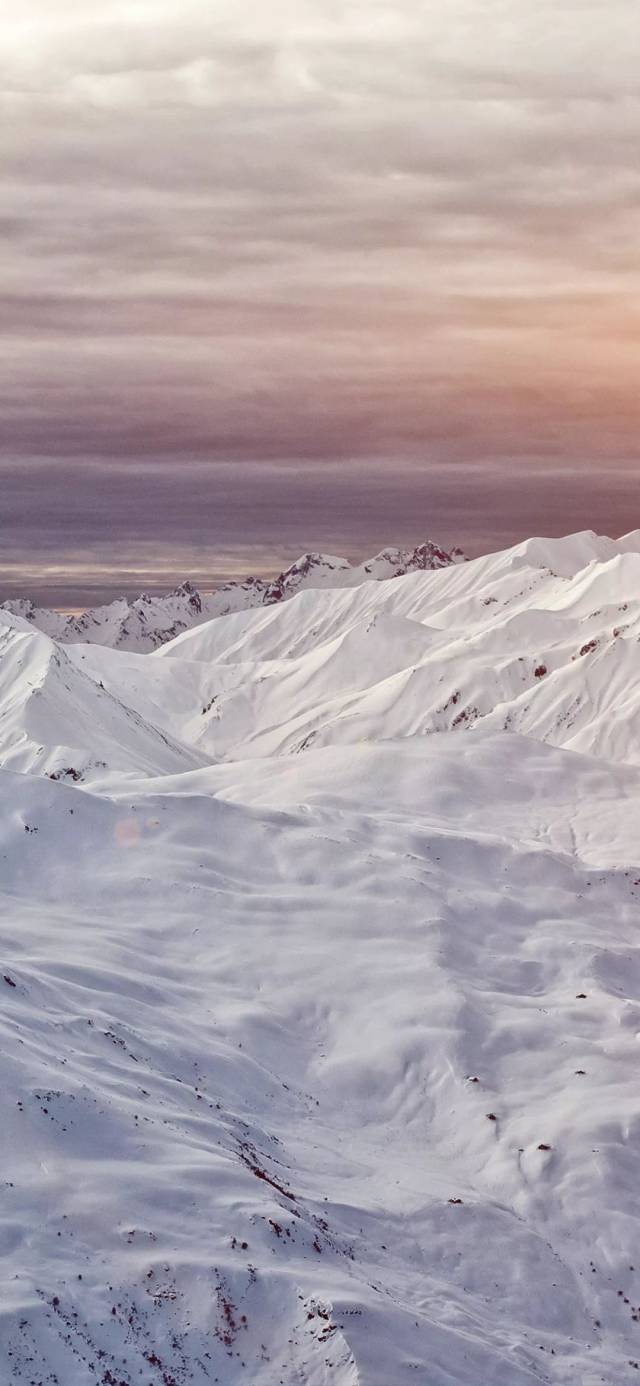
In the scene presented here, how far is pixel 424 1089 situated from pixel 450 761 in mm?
78897

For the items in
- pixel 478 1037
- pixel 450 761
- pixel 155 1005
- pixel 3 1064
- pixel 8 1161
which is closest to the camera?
pixel 8 1161

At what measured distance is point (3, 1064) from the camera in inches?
1540

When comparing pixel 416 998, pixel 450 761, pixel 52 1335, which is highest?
pixel 52 1335

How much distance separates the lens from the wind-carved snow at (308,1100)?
32875mm

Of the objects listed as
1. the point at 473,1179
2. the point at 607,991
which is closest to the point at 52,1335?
the point at 473,1179

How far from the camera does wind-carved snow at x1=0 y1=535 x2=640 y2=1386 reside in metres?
32.9

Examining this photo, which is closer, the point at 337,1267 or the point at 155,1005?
the point at 337,1267

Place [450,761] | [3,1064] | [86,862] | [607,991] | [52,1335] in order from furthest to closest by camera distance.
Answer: [450,761], [86,862], [607,991], [3,1064], [52,1335]

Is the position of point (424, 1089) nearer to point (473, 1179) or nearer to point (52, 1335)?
point (473, 1179)

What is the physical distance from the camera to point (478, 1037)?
195ft

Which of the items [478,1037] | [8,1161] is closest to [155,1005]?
[478,1037]

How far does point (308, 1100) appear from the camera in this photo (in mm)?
53031

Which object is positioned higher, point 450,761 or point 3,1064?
point 3,1064

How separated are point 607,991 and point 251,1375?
39.3m
